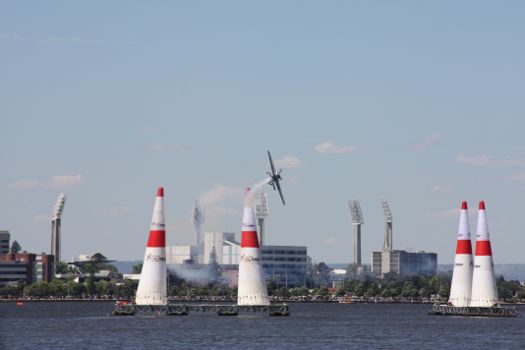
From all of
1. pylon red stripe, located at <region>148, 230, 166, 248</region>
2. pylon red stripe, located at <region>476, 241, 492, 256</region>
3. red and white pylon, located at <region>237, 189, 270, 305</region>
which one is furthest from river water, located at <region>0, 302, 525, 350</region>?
pylon red stripe, located at <region>148, 230, 166, 248</region>

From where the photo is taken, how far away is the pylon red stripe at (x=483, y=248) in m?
132

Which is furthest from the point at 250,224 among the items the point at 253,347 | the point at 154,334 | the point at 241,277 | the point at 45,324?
the point at 45,324

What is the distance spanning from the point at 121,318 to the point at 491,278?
133ft

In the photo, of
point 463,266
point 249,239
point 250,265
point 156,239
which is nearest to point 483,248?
point 463,266

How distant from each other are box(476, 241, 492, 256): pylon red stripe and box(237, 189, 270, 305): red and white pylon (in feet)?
68.8

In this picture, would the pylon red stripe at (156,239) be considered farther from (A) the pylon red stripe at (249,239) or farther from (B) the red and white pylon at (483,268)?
(B) the red and white pylon at (483,268)

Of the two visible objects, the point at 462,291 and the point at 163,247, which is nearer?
the point at 163,247

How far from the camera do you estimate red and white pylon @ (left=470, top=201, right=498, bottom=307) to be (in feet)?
433

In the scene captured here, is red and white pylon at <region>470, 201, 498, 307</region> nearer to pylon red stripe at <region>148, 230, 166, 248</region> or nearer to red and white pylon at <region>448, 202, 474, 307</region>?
red and white pylon at <region>448, 202, 474, 307</region>

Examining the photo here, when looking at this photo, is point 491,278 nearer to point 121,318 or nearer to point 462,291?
point 462,291

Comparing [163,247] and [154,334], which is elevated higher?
[163,247]

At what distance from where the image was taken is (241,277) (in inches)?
5108

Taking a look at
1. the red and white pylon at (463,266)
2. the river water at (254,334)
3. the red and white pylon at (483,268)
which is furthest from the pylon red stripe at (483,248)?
the river water at (254,334)

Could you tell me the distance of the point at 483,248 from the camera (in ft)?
433
